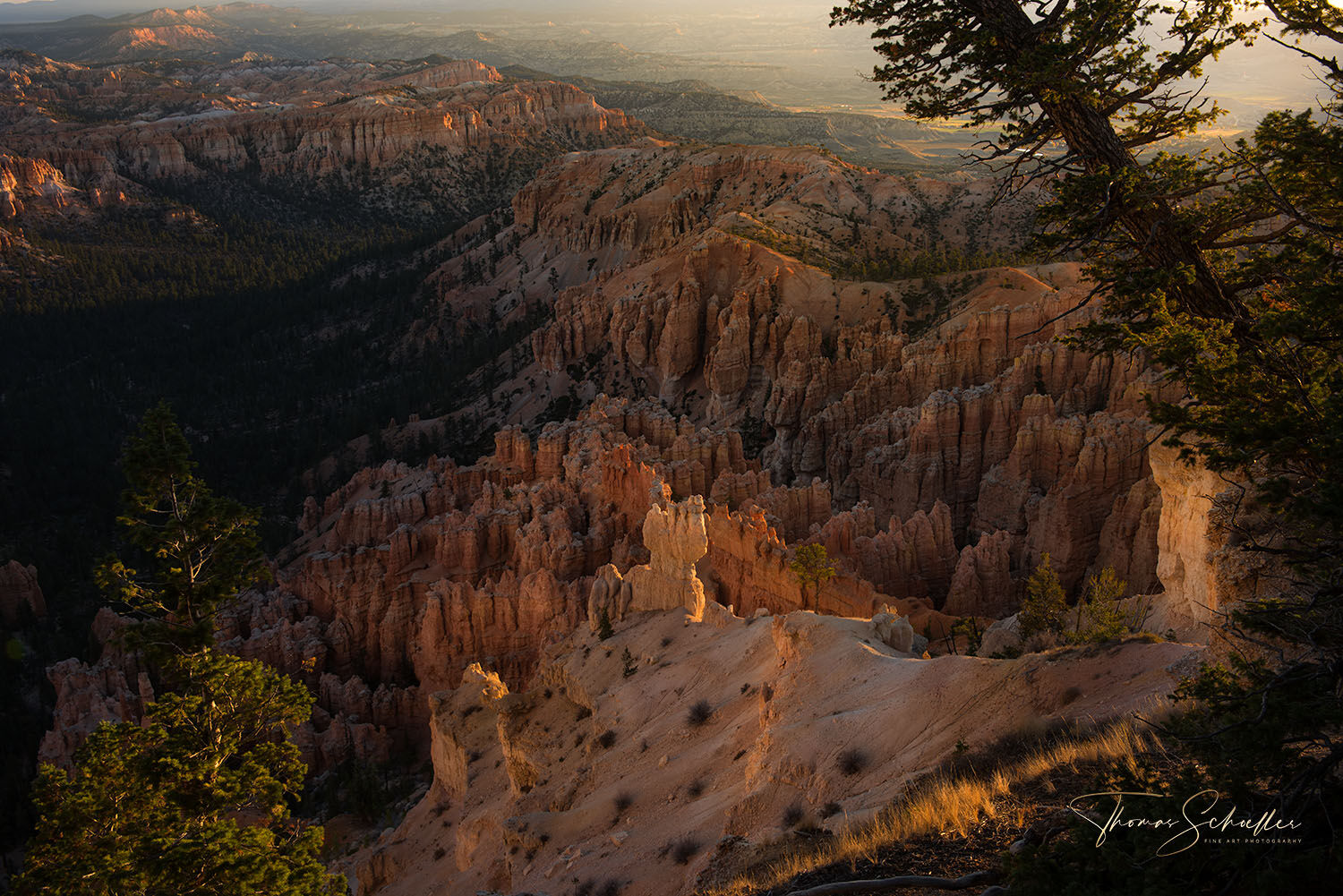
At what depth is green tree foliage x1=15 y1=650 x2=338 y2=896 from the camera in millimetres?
12070

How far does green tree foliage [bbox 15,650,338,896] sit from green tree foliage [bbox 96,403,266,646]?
78 centimetres

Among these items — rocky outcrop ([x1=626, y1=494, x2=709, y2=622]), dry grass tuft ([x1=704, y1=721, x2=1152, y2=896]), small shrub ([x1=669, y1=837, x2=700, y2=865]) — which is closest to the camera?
dry grass tuft ([x1=704, y1=721, x2=1152, y2=896])

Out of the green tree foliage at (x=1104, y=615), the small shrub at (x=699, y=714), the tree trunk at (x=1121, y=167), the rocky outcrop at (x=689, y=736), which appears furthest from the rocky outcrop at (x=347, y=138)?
the tree trunk at (x=1121, y=167)

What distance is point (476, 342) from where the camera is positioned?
309 ft

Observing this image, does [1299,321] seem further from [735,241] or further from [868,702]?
[735,241]

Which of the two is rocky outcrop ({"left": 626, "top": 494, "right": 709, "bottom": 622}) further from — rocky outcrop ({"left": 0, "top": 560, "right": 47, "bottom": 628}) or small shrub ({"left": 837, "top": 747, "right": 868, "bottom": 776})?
rocky outcrop ({"left": 0, "top": 560, "right": 47, "bottom": 628})

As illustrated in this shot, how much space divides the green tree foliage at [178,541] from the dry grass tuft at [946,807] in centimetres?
927

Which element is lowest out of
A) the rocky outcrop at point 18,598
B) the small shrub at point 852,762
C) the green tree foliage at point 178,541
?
the rocky outcrop at point 18,598

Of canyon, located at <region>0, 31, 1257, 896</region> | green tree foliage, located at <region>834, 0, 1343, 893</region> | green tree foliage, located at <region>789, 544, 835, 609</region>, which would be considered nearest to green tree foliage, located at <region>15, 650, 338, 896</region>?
canyon, located at <region>0, 31, 1257, 896</region>

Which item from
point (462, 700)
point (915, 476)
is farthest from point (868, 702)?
point (915, 476)

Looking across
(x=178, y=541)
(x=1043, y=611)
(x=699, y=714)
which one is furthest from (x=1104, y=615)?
(x=178, y=541)

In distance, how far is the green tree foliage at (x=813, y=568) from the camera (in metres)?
28.1

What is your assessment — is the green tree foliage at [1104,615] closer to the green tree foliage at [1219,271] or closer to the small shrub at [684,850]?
the green tree foliage at [1219,271]

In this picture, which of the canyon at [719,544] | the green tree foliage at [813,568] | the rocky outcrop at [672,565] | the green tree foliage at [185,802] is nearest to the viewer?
the green tree foliage at [185,802]
